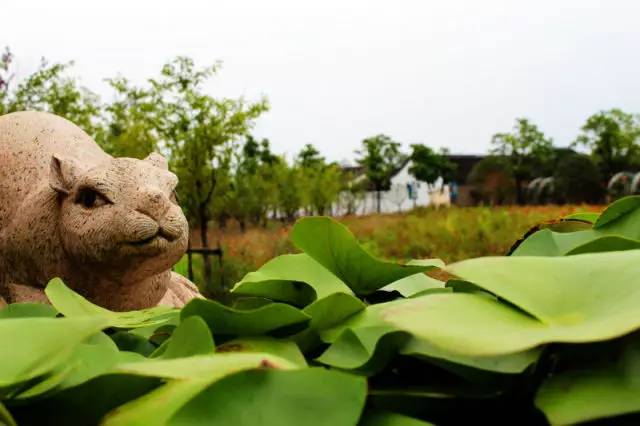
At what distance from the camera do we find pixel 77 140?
3.33 meters

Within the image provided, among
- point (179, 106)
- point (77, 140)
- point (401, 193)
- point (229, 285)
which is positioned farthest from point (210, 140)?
point (401, 193)

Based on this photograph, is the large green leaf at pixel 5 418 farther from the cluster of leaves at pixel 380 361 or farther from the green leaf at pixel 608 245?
the green leaf at pixel 608 245

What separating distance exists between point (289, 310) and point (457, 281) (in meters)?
0.19

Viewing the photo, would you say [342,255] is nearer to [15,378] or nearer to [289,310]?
[289,310]

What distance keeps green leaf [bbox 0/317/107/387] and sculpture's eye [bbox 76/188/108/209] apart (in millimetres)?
2350

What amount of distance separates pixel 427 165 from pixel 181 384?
45031mm

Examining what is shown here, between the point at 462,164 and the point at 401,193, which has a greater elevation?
the point at 462,164

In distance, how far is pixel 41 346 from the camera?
436 mm

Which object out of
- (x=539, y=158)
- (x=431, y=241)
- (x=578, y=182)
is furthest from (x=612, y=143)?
(x=431, y=241)

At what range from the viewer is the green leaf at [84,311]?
61 cm

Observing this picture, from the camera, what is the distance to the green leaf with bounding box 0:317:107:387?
16.7 inches

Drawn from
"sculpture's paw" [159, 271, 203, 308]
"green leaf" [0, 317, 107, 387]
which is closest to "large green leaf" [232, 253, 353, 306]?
"green leaf" [0, 317, 107, 387]

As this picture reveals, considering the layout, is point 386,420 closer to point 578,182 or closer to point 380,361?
point 380,361

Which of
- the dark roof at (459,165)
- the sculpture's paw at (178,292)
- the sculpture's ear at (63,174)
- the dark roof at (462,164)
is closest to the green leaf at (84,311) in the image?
the sculpture's ear at (63,174)
